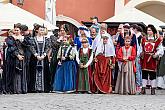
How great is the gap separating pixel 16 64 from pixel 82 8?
10.8 meters

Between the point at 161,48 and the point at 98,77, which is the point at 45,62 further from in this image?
the point at 161,48

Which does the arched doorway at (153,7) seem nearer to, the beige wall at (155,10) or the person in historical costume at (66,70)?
the beige wall at (155,10)

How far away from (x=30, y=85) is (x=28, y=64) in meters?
0.50

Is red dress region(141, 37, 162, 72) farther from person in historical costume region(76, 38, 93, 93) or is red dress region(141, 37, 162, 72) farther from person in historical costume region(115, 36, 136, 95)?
person in historical costume region(76, 38, 93, 93)

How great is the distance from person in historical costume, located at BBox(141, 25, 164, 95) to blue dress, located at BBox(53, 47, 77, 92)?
5.65 ft

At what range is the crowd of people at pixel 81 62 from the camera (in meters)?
12.8

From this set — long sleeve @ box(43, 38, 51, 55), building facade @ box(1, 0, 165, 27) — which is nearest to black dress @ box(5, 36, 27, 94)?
long sleeve @ box(43, 38, 51, 55)

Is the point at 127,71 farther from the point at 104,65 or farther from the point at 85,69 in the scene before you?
the point at 85,69

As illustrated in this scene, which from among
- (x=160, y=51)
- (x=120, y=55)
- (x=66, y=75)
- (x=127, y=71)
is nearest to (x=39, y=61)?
(x=66, y=75)

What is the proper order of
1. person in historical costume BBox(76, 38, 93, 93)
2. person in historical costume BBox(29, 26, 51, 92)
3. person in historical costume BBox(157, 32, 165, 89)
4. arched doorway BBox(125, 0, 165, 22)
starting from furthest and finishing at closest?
arched doorway BBox(125, 0, 165, 22) < person in historical costume BBox(157, 32, 165, 89) < person in historical costume BBox(76, 38, 93, 93) < person in historical costume BBox(29, 26, 51, 92)

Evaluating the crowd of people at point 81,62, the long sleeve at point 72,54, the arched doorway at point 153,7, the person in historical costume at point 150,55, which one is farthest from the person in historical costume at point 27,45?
the arched doorway at point 153,7

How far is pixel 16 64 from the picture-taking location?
12688mm

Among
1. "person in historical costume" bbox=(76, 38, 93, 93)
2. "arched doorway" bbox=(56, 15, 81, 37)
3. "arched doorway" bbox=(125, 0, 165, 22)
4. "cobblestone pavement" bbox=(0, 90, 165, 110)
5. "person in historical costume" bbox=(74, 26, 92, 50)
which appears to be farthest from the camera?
"arched doorway" bbox=(56, 15, 81, 37)

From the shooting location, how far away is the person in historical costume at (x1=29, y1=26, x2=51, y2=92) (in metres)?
12.9
